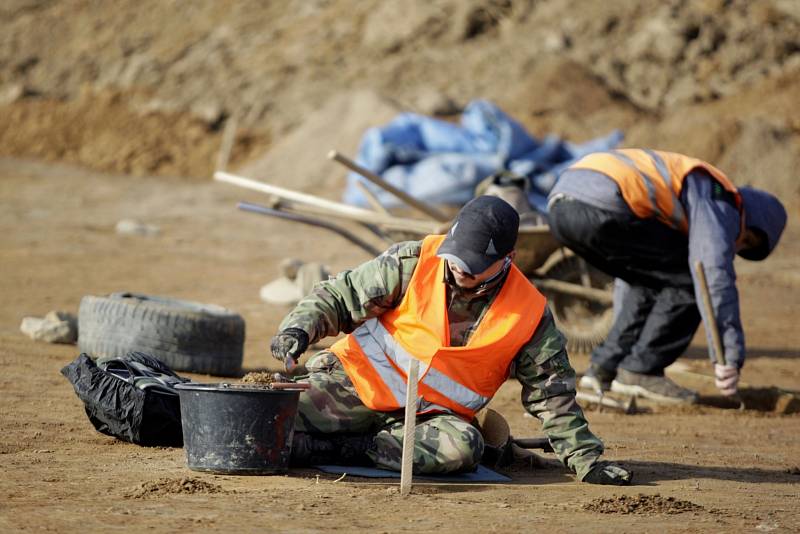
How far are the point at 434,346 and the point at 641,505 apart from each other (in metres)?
0.98

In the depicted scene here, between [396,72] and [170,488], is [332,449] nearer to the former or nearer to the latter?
[170,488]

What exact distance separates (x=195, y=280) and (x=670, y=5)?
1373cm

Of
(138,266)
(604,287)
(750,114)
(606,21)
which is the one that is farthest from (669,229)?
(606,21)

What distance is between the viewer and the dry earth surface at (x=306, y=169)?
4.28m

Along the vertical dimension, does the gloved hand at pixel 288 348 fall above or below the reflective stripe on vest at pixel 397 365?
above

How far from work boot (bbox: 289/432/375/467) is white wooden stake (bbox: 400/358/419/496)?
0.48 meters

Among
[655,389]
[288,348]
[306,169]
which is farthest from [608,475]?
[306,169]

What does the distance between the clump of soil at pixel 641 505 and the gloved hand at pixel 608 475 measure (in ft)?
0.83

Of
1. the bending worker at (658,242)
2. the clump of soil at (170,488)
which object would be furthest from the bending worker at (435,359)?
the bending worker at (658,242)

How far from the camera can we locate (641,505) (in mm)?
4402

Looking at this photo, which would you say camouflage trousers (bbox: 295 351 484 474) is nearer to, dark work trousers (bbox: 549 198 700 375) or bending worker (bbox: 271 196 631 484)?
bending worker (bbox: 271 196 631 484)

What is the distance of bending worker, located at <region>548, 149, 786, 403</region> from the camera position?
22.1ft

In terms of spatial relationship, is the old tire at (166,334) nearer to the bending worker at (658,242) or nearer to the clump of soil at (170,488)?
the bending worker at (658,242)

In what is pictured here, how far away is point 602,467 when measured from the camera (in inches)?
189
